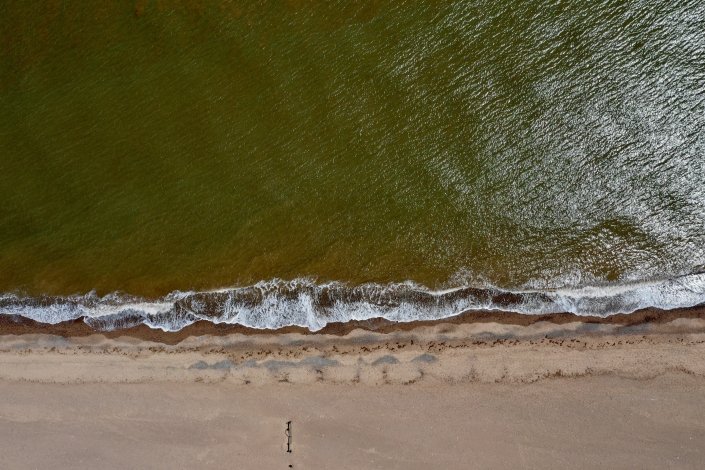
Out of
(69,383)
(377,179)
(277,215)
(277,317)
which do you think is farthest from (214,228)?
(69,383)

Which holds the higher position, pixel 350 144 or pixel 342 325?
pixel 350 144

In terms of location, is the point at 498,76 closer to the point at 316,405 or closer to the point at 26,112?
the point at 316,405

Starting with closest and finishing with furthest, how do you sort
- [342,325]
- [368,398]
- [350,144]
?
[368,398]
[342,325]
[350,144]

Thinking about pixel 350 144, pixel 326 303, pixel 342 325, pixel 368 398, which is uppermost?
pixel 350 144

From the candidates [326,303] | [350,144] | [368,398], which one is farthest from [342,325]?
[350,144]

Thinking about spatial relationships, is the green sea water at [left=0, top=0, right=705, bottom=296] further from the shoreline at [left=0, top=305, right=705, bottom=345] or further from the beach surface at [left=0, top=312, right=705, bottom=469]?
the beach surface at [left=0, top=312, right=705, bottom=469]

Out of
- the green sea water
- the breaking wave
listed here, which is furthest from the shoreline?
the green sea water

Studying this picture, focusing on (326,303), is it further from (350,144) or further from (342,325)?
(350,144)
